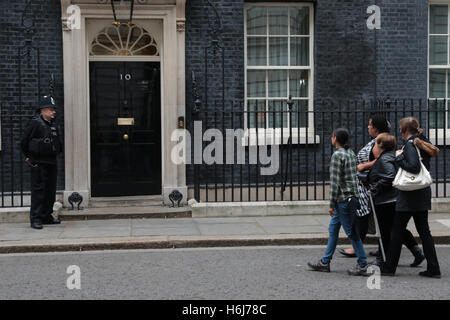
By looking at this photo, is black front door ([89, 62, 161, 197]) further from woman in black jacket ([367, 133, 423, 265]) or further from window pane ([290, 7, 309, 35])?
woman in black jacket ([367, 133, 423, 265])

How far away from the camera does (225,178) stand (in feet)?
38.9

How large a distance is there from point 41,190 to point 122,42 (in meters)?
3.33

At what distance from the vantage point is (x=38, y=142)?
9.76 metres

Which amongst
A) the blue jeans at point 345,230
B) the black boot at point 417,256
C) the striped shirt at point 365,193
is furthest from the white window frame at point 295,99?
the blue jeans at point 345,230

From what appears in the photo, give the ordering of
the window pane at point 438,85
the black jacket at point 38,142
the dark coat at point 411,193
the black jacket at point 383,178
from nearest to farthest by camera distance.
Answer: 1. the dark coat at point 411,193
2. the black jacket at point 383,178
3. the black jacket at point 38,142
4. the window pane at point 438,85

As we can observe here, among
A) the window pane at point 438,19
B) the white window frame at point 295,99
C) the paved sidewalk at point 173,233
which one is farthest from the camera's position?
the window pane at point 438,19

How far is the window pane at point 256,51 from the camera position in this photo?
12.2 metres

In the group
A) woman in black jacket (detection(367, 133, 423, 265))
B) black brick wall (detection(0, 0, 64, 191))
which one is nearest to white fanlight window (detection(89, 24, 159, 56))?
black brick wall (detection(0, 0, 64, 191))

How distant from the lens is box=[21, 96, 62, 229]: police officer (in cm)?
978

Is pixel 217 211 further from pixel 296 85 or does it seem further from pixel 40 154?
pixel 296 85

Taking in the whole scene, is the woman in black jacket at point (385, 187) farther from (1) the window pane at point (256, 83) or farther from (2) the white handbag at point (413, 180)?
(1) the window pane at point (256, 83)

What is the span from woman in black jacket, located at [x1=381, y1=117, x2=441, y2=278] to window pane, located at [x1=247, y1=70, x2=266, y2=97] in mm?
5402

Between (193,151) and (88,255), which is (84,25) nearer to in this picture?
(193,151)
